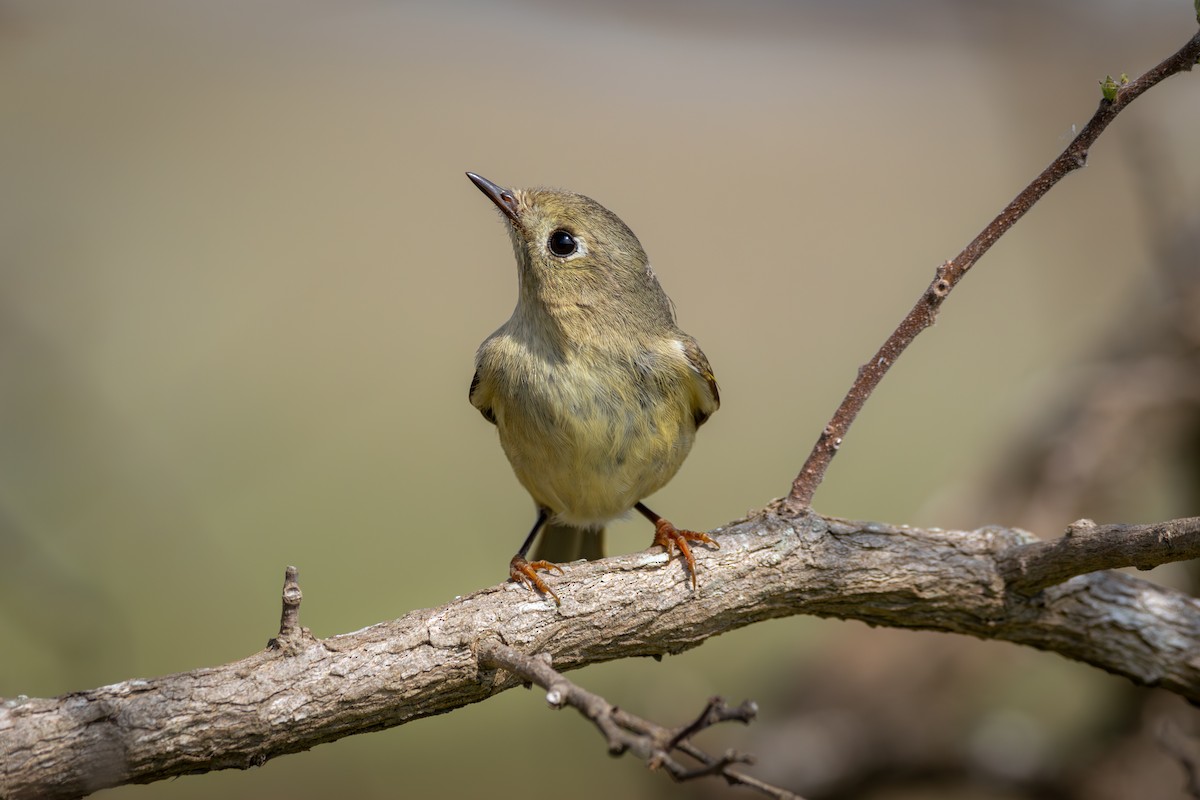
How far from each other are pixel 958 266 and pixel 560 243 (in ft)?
4.11

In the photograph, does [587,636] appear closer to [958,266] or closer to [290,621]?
[290,621]

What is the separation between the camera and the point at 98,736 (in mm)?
2166

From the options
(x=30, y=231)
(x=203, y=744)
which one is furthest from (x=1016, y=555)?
(x=30, y=231)

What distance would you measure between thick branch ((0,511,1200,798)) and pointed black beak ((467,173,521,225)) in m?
1.16

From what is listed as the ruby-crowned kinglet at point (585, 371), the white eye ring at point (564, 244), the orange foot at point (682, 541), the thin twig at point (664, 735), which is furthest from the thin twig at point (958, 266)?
the thin twig at point (664, 735)

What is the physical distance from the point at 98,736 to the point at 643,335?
6.12 feet

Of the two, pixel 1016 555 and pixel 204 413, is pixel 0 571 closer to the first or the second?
pixel 204 413

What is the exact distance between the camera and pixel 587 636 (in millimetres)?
2582

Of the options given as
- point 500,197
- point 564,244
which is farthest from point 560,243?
point 500,197

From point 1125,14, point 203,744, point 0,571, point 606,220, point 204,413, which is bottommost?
point 203,744

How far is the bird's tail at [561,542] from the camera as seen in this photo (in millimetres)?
3637

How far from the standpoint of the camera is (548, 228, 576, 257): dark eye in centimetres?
314

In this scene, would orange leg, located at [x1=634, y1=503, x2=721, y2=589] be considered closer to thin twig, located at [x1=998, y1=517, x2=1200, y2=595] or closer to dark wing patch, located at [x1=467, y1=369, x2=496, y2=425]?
dark wing patch, located at [x1=467, y1=369, x2=496, y2=425]

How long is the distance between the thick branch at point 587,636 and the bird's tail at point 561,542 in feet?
2.90
